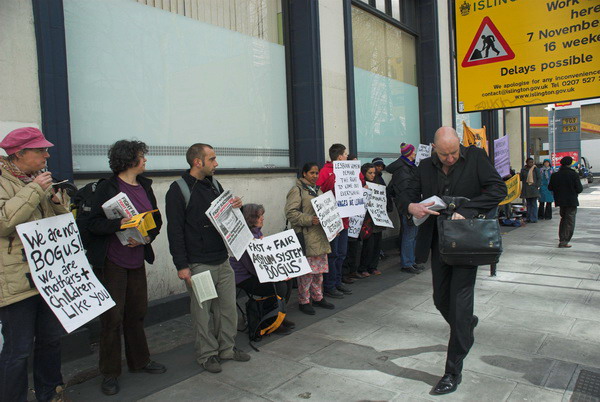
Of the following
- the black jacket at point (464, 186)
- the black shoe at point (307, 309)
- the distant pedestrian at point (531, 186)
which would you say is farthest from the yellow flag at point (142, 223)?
the distant pedestrian at point (531, 186)

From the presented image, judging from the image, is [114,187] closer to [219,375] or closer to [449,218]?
[219,375]

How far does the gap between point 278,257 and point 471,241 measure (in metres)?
2.16

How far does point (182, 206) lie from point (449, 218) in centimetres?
215

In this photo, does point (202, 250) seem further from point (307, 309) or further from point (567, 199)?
point (567, 199)

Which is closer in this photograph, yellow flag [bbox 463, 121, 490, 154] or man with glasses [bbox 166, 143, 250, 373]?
man with glasses [bbox 166, 143, 250, 373]

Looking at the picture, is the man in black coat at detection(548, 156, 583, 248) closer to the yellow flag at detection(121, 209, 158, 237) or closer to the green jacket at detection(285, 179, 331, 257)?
the green jacket at detection(285, 179, 331, 257)

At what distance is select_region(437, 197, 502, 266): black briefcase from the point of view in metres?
3.31

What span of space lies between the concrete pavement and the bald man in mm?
380

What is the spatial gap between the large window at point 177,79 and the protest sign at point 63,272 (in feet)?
5.88

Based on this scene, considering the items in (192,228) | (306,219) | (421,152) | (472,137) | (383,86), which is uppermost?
(383,86)

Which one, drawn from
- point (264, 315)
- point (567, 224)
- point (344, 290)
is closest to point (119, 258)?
point (264, 315)

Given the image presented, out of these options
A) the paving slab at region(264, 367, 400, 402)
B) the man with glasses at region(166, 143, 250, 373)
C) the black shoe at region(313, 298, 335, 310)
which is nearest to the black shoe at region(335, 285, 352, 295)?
the black shoe at region(313, 298, 335, 310)

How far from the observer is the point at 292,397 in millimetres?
3455

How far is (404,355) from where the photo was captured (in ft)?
13.7
